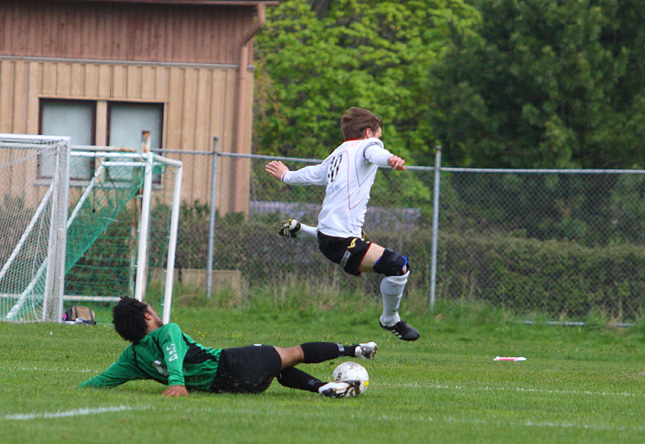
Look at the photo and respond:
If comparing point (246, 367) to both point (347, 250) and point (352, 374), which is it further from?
point (347, 250)

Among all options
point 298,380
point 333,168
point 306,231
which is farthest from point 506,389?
point 333,168

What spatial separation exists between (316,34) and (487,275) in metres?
18.2

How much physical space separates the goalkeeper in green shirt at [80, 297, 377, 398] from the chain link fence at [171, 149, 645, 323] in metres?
6.88

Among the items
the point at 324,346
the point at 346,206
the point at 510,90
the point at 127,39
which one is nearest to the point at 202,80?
the point at 127,39

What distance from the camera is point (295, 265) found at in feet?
46.6

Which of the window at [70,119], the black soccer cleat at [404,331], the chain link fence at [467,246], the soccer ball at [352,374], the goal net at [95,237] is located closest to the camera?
the soccer ball at [352,374]

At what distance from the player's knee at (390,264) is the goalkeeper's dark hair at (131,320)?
7.64 ft

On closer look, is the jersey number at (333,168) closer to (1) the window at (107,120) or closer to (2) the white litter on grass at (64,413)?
(2) the white litter on grass at (64,413)

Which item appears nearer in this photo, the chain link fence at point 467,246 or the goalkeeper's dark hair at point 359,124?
the goalkeeper's dark hair at point 359,124

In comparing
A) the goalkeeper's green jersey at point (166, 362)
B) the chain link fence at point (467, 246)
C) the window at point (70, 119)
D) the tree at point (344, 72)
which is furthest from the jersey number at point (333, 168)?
the tree at point (344, 72)

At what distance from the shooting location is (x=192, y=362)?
6.25m

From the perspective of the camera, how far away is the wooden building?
1797 cm

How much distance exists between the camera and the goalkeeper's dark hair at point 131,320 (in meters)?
6.04

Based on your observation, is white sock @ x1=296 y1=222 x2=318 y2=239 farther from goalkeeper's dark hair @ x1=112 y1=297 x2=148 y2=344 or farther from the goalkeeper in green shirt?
goalkeeper's dark hair @ x1=112 y1=297 x2=148 y2=344
